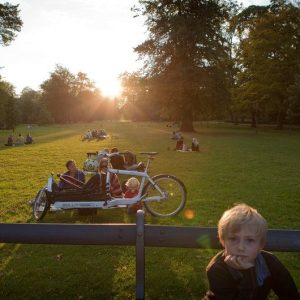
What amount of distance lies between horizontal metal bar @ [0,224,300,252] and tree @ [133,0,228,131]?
3821 cm

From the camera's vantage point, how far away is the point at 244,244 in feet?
9.24

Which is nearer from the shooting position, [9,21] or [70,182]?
[70,182]

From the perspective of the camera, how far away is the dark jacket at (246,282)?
2.88 m

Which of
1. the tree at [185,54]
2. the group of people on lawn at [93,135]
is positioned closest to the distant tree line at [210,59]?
the tree at [185,54]

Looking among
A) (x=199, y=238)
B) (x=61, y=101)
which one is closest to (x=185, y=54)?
(x=199, y=238)

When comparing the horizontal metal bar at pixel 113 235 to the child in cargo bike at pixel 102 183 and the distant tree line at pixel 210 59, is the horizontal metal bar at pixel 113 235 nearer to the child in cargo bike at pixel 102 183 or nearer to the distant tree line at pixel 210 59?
the child in cargo bike at pixel 102 183

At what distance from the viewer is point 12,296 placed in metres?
4.84

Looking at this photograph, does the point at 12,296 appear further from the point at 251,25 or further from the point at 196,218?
the point at 251,25

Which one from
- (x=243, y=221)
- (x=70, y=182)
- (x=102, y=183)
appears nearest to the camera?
(x=243, y=221)

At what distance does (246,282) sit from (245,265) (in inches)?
5.5

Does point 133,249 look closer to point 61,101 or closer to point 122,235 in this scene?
point 122,235

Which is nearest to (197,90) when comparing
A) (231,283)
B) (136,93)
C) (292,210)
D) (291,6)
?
(136,93)

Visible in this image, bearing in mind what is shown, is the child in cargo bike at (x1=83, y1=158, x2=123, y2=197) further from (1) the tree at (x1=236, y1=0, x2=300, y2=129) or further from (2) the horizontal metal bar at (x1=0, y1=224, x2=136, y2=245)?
(1) the tree at (x1=236, y1=0, x2=300, y2=129)

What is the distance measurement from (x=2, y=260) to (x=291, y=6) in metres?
47.1
